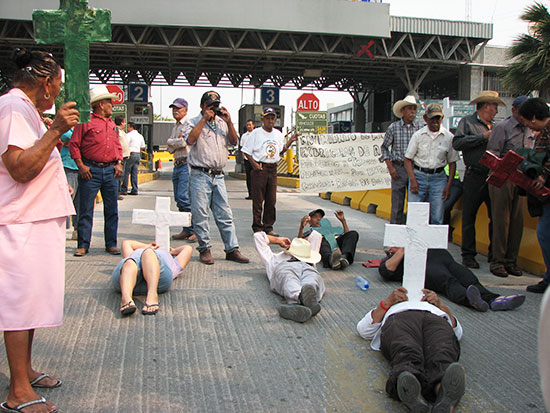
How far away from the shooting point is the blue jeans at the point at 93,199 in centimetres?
648

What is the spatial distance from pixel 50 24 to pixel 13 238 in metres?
2.31

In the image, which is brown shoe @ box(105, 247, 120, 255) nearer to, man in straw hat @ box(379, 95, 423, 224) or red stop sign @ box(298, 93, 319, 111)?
man in straw hat @ box(379, 95, 423, 224)

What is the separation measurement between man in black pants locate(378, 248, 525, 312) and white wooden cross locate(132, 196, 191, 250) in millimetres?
2215

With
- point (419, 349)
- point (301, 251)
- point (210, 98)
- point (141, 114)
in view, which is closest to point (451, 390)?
point (419, 349)

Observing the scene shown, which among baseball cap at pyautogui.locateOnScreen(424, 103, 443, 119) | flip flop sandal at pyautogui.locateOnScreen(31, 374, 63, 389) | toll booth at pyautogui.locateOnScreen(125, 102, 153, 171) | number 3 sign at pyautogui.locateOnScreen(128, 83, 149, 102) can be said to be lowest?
flip flop sandal at pyautogui.locateOnScreen(31, 374, 63, 389)

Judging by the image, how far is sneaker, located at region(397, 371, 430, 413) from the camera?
272 centimetres

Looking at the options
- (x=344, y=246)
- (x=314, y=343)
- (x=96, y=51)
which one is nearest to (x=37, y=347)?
(x=314, y=343)

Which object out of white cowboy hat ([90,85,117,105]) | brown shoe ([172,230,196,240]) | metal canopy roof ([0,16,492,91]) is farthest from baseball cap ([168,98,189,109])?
metal canopy roof ([0,16,492,91])

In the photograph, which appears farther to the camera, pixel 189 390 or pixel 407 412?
pixel 189 390

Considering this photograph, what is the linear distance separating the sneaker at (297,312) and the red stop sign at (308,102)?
16855mm

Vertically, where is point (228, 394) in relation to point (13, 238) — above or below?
below

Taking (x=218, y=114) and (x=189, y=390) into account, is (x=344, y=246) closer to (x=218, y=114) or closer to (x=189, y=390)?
(x=218, y=114)

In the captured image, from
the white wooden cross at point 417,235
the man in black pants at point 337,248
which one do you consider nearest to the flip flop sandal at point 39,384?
the white wooden cross at point 417,235

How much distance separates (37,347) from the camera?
3.68 meters
